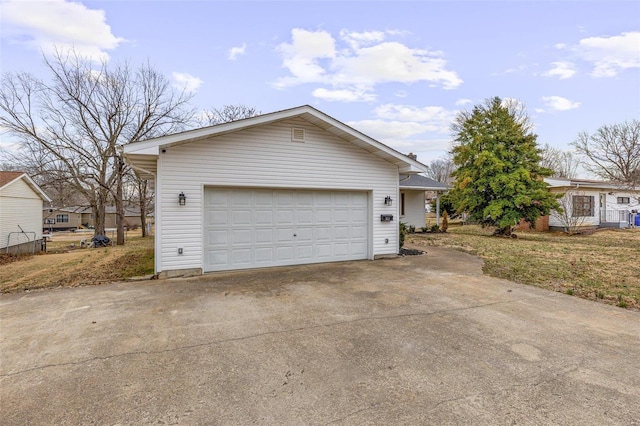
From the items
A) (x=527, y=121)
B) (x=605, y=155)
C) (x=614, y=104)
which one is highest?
(x=527, y=121)

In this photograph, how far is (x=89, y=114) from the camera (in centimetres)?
1889

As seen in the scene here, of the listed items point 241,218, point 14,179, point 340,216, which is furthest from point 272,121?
point 14,179

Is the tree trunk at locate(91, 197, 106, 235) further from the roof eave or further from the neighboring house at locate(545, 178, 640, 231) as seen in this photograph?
the neighboring house at locate(545, 178, 640, 231)

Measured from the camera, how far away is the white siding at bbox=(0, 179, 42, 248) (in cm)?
1498

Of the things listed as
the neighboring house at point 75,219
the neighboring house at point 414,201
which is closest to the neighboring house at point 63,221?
the neighboring house at point 75,219

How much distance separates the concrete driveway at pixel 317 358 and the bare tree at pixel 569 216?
15.2 m

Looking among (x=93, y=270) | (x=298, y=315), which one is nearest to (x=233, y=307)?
(x=298, y=315)

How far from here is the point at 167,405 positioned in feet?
8.22

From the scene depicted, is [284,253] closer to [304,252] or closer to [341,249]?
[304,252]

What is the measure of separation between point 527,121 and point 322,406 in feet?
100

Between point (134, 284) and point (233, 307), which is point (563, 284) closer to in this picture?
point (233, 307)

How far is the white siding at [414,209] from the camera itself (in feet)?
61.1

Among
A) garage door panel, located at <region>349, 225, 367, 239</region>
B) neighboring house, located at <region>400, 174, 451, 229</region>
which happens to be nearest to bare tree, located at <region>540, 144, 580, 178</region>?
neighboring house, located at <region>400, 174, 451, 229</region>

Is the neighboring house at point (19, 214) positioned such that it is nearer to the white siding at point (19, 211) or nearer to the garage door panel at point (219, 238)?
the white siding at point (19, 211)
